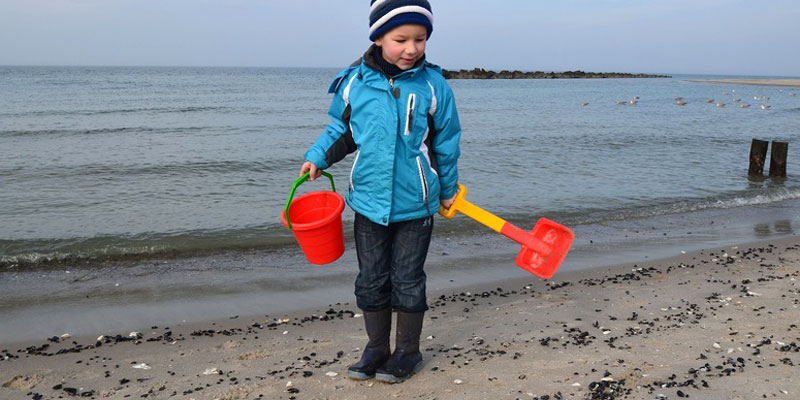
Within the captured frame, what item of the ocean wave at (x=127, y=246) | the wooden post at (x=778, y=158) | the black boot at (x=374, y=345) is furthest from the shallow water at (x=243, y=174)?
the black boot at (x=374, y=345)

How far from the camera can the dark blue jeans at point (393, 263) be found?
346 cm

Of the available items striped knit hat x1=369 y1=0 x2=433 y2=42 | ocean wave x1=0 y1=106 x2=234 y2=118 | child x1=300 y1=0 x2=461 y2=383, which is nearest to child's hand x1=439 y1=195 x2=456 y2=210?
Result: child x1=300 y1=0 x2=461 y2=383

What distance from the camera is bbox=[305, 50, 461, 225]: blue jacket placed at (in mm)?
3248

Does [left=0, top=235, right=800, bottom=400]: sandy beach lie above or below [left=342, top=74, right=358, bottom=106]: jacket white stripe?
below

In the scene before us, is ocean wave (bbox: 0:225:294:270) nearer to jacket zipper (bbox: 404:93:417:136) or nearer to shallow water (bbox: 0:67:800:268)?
shallow water (bbox: 0:67:800:268)

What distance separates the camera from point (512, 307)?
5199mm

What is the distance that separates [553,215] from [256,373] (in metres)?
6.79

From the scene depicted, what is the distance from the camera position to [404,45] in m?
3.18

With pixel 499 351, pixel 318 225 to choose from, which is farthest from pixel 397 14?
pixel 499 351

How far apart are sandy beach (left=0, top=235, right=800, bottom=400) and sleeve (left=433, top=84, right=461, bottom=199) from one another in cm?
115

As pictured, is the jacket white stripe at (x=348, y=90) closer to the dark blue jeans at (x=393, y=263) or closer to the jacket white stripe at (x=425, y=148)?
the jacket white stripe at (x=425, y=148)

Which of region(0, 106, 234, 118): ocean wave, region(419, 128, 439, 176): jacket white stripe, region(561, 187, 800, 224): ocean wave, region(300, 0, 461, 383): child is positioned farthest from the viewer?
region(0, 106, 234, 118): ocean wave

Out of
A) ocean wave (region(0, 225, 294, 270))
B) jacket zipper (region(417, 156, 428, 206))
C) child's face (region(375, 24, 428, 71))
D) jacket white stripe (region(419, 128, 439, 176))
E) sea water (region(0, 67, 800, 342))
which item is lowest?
ocean wave (region(0, 225, 294, 270))

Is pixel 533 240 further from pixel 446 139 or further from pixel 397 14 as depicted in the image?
pixel 397 14
